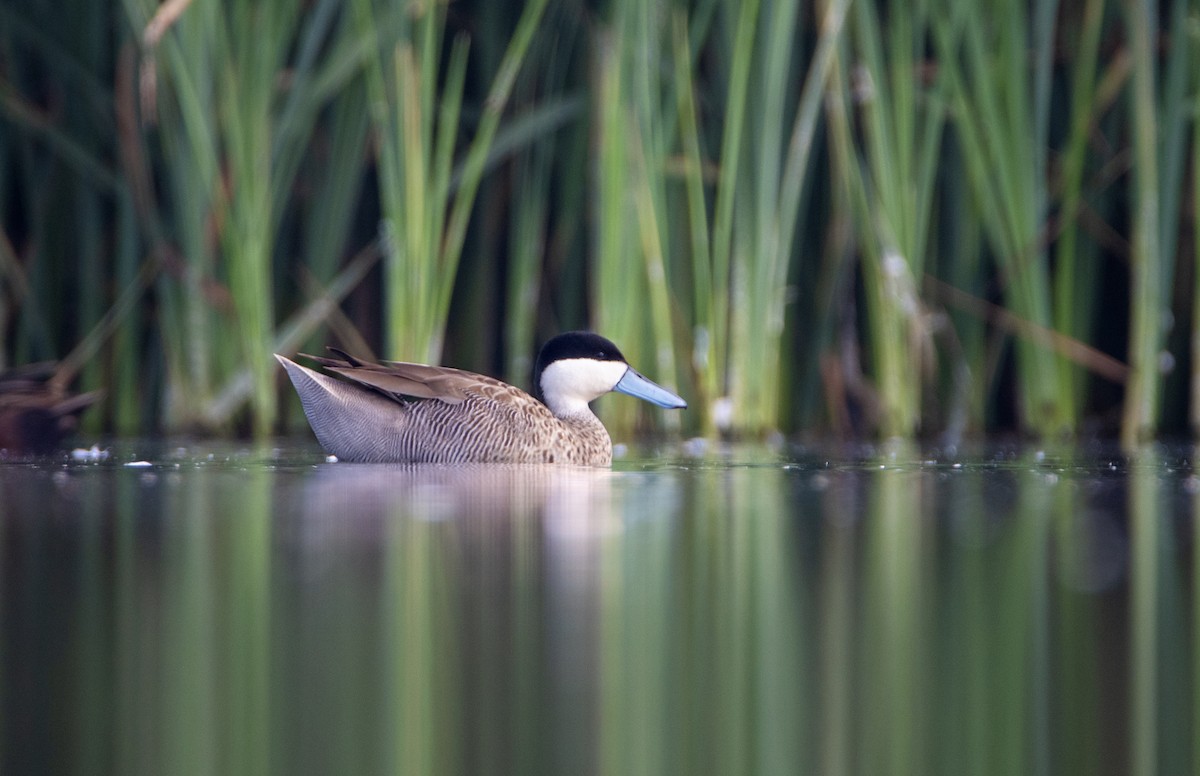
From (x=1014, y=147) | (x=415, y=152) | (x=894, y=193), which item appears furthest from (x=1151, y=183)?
(x=415, y=152)

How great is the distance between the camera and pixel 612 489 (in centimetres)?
504

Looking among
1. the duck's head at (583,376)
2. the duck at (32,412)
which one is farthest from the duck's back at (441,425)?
the duck at (32,412)

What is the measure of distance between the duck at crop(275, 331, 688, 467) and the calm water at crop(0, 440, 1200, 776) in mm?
1923

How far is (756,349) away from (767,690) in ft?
15.5

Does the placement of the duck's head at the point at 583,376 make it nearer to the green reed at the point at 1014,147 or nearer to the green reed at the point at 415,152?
the green reed at the point at 415,152

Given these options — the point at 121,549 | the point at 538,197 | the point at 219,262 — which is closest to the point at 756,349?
the point at 538,197

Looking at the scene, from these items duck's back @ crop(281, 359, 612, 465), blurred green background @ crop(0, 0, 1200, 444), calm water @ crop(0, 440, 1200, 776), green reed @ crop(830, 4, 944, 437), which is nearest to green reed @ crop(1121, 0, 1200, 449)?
blurred green background @ crop(0, 0, 1200, 444)

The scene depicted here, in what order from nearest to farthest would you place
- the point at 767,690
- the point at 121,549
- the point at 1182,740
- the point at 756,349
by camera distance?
the point at 1182,740
the point at 767,690
the point at 121,549
the point at 756,349

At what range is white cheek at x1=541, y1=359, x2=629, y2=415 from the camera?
670cm

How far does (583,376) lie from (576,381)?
7 cm

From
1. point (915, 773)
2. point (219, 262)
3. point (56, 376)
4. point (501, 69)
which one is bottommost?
point (915, 773)

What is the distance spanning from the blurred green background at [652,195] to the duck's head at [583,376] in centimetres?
27

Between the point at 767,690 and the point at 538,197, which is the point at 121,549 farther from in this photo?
the point at 538,197

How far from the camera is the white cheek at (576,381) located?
670cm
